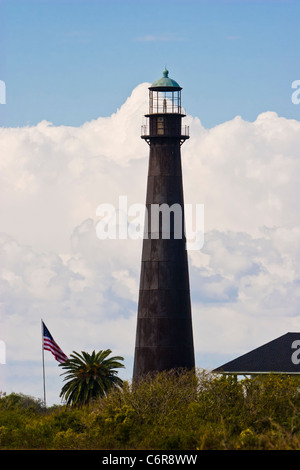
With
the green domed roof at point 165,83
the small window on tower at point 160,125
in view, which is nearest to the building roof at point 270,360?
the small window on tower at point 160,125

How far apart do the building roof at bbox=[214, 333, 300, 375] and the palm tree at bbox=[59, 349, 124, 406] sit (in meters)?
7.70

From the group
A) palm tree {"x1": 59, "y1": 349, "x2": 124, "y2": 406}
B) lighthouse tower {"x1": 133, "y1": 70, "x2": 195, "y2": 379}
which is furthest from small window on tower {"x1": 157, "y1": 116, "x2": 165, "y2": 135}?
palm tree {"x1": 59, "y1": 349, "x2": 124, "y2": 406}

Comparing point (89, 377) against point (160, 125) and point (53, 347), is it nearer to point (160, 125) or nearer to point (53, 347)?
point (53, 347)

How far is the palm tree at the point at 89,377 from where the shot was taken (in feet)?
268

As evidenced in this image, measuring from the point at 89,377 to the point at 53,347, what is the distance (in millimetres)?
3529

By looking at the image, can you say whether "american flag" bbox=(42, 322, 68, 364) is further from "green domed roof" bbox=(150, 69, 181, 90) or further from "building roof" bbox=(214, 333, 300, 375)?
"green domed roof" bbox=(150, 69, 181, 90)

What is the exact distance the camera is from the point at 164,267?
7875cm

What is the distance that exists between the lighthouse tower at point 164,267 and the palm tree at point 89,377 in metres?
4.05

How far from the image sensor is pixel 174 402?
67812 millimetres

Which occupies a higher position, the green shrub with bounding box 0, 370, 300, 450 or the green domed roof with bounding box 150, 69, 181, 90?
the green domed roof with bounding box 150, 69, 181, 90

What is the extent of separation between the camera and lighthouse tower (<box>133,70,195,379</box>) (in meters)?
78.2

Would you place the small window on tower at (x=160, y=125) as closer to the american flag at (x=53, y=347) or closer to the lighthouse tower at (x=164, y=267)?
the lighthouse tower at (x=164, y=267)
